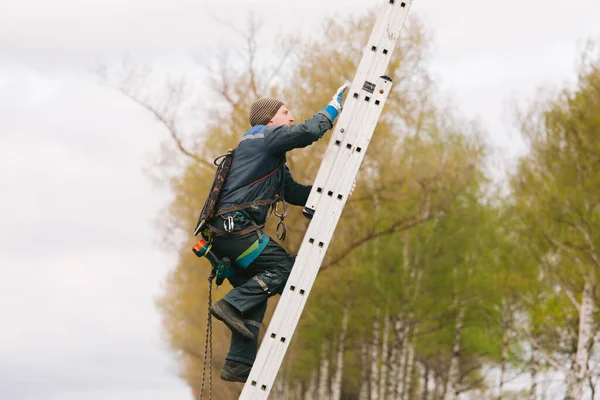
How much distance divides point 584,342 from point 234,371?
1990 cm

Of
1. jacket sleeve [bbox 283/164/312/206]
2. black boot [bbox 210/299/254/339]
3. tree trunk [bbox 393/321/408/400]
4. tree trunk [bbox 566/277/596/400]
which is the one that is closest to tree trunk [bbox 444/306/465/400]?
tree trunk [bbox 393/321/408/400]

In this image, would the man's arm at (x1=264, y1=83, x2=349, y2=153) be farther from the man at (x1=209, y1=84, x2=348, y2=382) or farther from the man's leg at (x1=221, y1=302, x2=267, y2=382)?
the man's leg at (x1=221, y1=302, x2=267, y2=382)

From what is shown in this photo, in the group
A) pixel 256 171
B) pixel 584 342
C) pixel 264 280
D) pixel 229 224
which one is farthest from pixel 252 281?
pixel 584 342

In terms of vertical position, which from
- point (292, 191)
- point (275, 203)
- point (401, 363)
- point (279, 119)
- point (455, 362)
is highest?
point (455, 362)

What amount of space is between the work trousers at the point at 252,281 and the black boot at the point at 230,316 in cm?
4

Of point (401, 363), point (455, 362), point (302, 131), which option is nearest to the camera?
point (302, 131)

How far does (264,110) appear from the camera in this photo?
630 centimetres

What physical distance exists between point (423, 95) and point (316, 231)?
22.0 m

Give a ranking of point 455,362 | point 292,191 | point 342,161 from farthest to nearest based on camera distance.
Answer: point 455,362
point 292,191
point 342,161

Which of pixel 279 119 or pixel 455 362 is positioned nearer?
pixel 279 119

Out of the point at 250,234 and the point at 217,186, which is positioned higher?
the point at 217,186

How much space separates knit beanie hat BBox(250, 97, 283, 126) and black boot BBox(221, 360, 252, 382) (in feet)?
5.30

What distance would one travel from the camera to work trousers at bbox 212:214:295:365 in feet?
20.4

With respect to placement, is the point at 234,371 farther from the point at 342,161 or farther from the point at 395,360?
the point at 395,360
